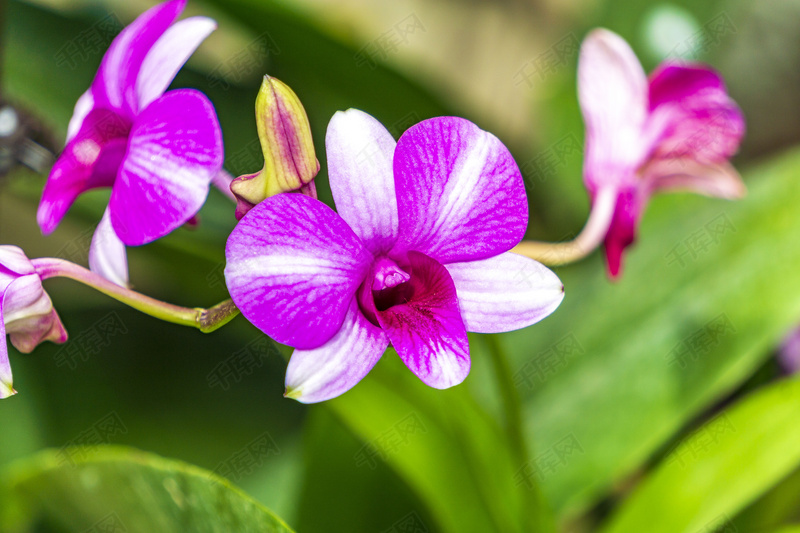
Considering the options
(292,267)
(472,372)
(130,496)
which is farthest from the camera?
(472,372)

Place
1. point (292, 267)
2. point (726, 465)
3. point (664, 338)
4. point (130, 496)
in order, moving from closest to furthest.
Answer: point (292, 267)
point (130, 496)
point (726, 465)
point (664, 338)

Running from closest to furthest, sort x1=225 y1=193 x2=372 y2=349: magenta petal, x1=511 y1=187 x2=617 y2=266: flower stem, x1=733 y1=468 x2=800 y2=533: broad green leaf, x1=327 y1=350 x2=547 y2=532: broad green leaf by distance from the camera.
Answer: x1=225 y1=193 x2=372 y2=349: magenta petal, x1=511 y1=187 x2=617 y2=266: flower stem, x1=327 y1=350 x2=547 y2=532: broad green leaf, x1=733 y1=468 x2=800 y2=533: broad green leaf

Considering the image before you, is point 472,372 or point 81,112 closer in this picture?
point 81,112

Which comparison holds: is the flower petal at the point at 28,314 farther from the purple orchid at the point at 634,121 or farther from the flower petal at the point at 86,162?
the purple orchid at the point at 634,121

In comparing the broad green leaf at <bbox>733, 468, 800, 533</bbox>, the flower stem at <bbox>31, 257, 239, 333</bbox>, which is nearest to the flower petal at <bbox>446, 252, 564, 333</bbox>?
the flower stem at <bbox>31, 257, 239, 333</bbox>

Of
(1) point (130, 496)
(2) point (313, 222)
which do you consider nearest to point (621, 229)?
(2) point (313, 222)

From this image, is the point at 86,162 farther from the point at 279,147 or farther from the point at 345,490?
the point at 345,490

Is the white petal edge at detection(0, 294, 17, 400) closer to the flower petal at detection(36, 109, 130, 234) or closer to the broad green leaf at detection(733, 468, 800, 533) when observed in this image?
the flower petal at detection(36, 109, 130, 234)
